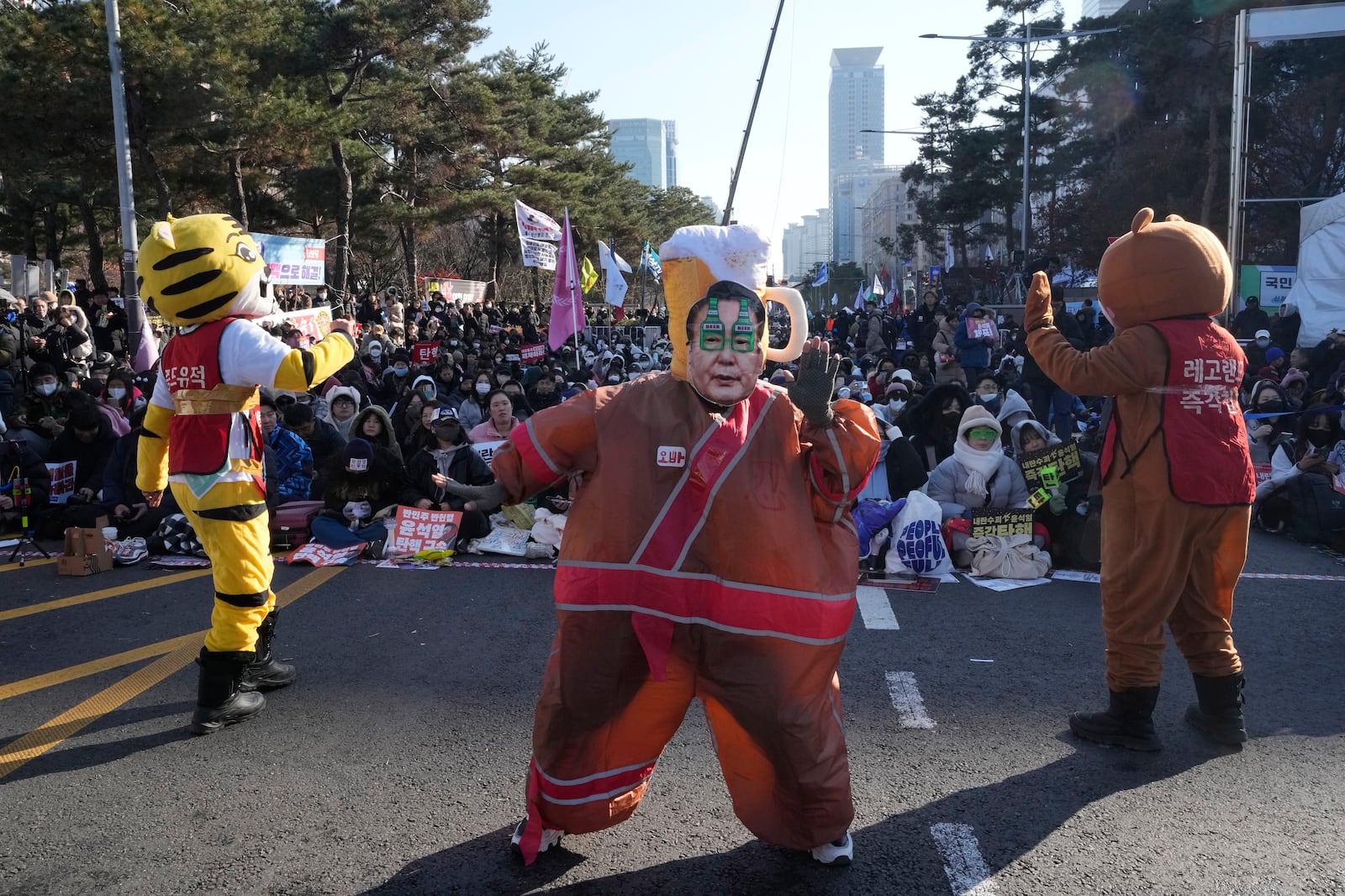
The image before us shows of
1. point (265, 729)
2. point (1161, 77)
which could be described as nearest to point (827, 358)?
point (265, 729)

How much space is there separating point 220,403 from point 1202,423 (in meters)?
3.72

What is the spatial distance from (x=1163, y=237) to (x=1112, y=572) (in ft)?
4.04

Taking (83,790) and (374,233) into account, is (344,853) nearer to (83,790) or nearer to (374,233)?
(83,790)

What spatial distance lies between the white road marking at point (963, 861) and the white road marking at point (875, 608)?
229 centimetres

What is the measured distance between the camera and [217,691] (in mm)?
4125

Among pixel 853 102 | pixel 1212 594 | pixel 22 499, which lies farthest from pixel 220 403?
pixel 853 102

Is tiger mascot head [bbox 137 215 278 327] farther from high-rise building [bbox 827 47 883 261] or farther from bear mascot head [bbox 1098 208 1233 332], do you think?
high-rise building [bbox 827 47 883 261]

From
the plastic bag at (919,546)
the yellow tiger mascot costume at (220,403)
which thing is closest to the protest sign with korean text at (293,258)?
the plastic bag at (919,546)

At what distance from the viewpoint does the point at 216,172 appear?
23.0 meters

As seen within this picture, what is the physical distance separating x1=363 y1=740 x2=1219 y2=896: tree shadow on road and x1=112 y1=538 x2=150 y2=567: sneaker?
5.15m

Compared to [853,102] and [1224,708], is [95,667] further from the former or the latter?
[853,102]

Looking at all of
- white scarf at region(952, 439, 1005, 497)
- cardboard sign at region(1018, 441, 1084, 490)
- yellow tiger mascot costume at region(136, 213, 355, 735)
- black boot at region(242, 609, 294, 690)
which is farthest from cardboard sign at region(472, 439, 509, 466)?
yellow tiger mascot costume at region(136, 213, 355, 735)

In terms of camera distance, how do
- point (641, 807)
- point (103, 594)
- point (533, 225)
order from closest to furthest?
point (641, 807) < point (103, 594) < point (533, 225)

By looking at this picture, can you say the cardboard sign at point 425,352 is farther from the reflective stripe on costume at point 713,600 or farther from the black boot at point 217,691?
the reflective stripe on costume at point 713,600
